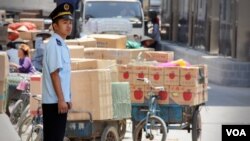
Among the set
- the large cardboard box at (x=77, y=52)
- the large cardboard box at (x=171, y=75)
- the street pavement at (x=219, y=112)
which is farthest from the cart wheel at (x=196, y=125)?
the large cardboard box at (x=77, y=52)

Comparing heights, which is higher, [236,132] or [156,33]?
[236,132]

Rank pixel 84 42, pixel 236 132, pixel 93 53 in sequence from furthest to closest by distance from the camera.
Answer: pixel 84 42 < pixel 93 53 < pixel 236 132

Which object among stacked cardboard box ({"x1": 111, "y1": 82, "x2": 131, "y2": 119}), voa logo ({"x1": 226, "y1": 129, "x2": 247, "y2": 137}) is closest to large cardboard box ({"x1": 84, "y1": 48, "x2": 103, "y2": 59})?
stacked cardboard box ({"x1": 111, "y1": 82, "x2": 131, "y2": 119})

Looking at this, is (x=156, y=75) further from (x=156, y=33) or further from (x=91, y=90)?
(x=156, y=33)

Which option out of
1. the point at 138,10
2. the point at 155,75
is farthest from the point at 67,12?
the point at 138,10

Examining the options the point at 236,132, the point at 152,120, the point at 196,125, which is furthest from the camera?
the point at 196,125

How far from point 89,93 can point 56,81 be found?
1.92 metres

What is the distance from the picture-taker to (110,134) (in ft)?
34.4

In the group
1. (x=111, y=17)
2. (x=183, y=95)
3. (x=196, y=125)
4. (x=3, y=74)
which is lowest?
(x=196, y=125)

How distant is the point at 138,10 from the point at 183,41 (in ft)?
14.7

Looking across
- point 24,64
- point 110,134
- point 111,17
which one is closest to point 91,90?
Result: point 110,134

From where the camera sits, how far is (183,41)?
30812 millimetres

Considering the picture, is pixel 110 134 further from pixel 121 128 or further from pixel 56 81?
pixel 56 81

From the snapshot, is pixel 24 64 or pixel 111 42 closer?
pixel 24 64
